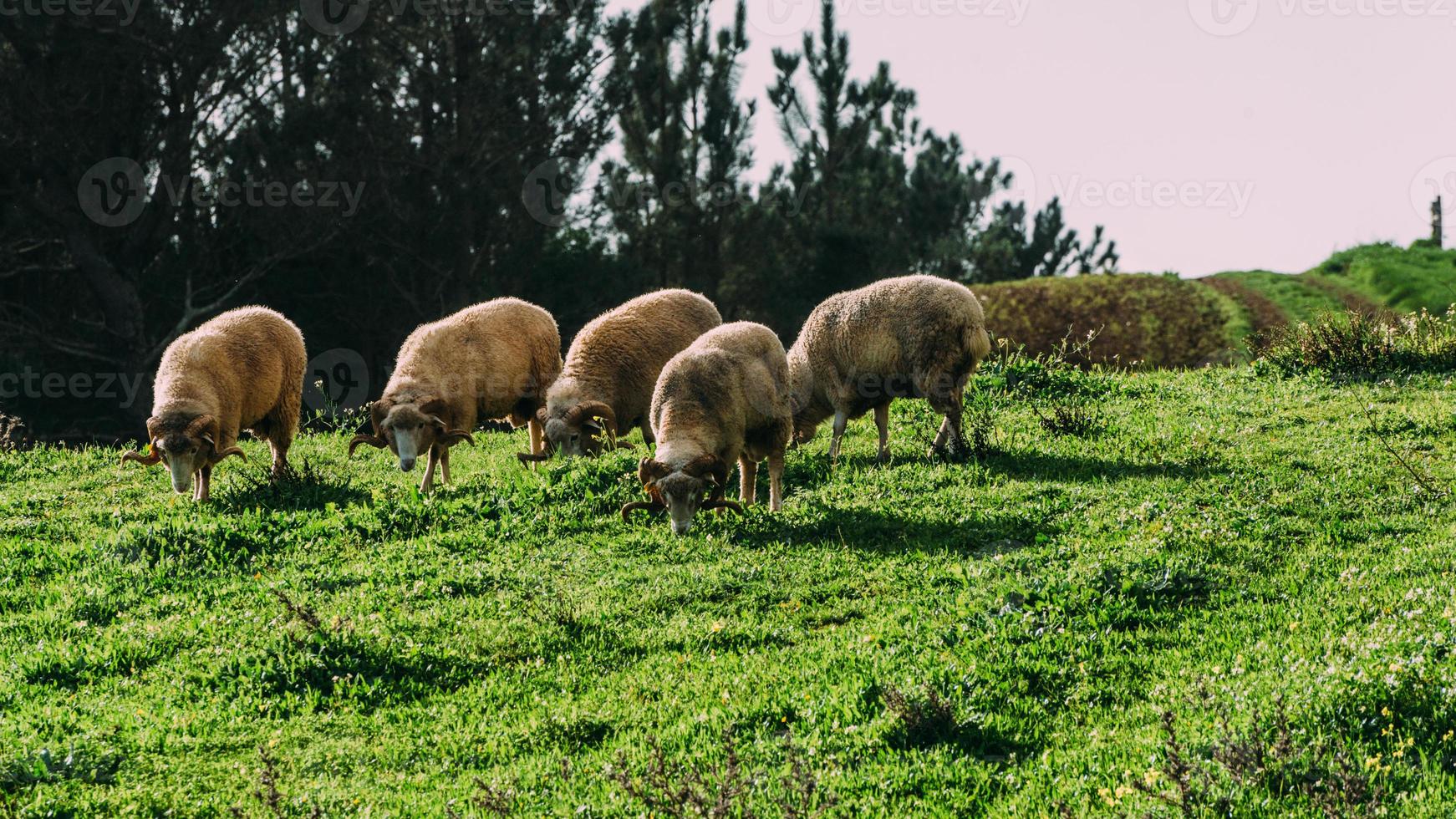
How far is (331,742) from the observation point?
6496 mm

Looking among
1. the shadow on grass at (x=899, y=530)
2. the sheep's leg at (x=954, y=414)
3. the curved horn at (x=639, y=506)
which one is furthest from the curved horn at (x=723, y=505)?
the sheep's leg at (x=954, y=414)

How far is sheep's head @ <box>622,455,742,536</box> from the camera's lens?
9.55 m

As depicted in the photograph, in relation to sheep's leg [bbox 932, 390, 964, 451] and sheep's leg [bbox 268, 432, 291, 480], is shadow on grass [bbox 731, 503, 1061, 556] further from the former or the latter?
sheep's leg [bbox 268, 432, 291, 480]

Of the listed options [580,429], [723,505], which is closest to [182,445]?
[580,429]

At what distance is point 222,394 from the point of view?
12.7 m

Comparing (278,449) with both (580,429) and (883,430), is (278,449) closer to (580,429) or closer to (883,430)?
(580,429)

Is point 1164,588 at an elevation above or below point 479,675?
above

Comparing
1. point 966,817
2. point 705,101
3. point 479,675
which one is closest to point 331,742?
point 479,675

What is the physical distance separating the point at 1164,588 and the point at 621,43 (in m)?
22.5

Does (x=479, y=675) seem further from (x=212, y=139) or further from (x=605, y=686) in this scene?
(x=212, y=139)
